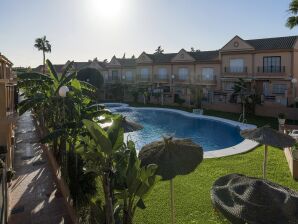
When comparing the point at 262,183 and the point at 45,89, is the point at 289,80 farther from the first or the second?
the point at 262,183

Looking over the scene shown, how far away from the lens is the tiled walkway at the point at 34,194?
31.2 ft

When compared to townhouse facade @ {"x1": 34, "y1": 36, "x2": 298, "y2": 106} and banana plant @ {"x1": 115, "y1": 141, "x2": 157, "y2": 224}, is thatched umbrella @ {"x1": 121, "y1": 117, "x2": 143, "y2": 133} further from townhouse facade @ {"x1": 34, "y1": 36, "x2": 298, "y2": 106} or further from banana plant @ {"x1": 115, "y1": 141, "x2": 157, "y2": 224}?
townhouse facade @ {"x1": 34, "y1": 36, "x2": 298, "y2": 106}

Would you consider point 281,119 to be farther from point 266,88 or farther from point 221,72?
point 221,72

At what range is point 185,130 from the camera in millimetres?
28266

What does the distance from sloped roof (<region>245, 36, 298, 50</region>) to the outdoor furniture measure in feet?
A: 101

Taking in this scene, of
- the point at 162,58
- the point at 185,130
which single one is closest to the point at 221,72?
the point at 162,58

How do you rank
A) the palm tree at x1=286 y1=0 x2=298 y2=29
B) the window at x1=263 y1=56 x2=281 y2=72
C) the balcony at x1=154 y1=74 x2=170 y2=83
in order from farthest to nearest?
the balcony at x1=154 y1=74 x2=170 y2=83, the window at x1=263 y1=56 x2=281 y2=72, the palm tree at x1=286 y1=0 x2=298 y2=29

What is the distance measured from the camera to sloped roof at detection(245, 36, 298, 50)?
32.6 metres

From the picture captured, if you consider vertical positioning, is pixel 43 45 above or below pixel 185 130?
above

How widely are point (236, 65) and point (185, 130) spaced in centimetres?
1498

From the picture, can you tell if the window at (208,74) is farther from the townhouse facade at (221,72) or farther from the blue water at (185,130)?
the blue water at (185,130)

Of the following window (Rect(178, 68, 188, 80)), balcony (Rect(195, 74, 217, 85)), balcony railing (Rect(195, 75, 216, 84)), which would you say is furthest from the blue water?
window (Rect(178, 68, 188, 80))

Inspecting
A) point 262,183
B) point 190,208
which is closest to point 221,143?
point 190,208

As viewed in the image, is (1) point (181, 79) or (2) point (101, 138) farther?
(1) point (181, 79)
